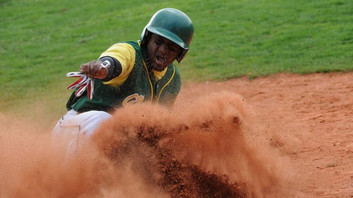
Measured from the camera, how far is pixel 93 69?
4539 millimetres

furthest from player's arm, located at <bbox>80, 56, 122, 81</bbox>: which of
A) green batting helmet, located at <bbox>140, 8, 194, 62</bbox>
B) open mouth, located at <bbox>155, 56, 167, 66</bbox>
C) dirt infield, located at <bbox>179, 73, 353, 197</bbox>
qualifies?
dirt infield, located at <bbox>179, 73, 353, 197</bbox>

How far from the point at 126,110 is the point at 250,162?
1.33 m

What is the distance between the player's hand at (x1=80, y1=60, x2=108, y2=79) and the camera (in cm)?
452

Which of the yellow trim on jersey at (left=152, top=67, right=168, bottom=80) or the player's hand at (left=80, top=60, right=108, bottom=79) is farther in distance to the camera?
the yellow trim on jersey at (left=152, top=67, right=168, bottom=80)

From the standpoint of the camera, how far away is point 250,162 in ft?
17.6

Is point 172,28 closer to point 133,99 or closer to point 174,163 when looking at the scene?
point 133,99

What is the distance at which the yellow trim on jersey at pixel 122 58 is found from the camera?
5.04m

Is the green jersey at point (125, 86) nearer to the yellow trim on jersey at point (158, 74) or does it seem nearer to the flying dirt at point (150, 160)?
the yellow trim on jersey at point (158, 74)

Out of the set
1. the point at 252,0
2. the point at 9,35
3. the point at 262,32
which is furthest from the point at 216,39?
the point at 9,35

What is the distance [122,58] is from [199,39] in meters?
9.77

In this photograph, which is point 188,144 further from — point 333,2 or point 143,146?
point 333,2

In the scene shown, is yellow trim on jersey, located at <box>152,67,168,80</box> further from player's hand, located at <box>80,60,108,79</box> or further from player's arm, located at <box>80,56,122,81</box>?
player's hand, located at <box>80,60,108,79</box>

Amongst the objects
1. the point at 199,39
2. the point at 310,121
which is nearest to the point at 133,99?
the point at 310,121

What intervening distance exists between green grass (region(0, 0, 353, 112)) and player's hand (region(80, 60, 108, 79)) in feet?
18.3
